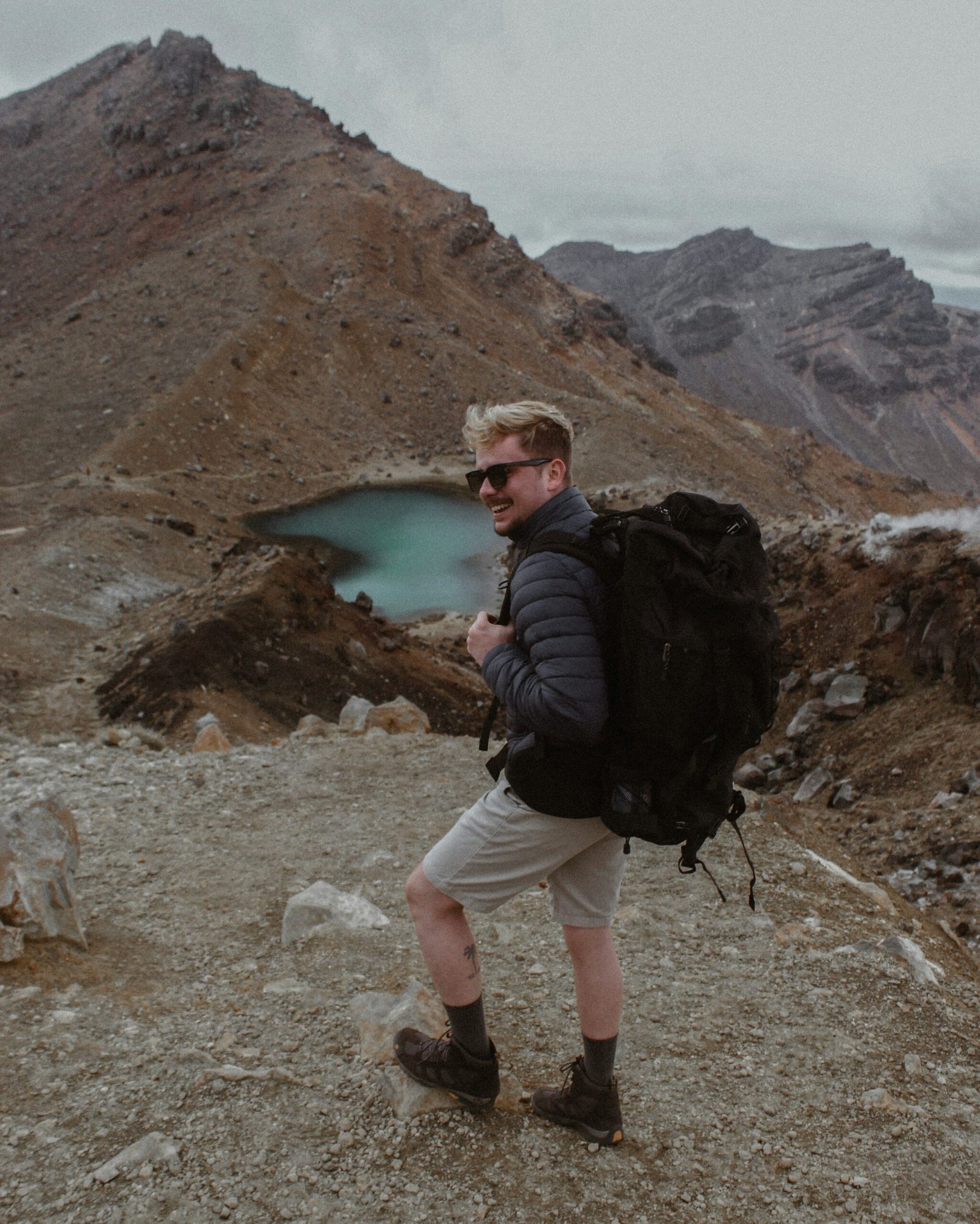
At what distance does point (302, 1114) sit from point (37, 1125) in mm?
925

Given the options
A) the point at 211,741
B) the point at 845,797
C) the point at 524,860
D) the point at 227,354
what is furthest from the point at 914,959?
the point at 227,354

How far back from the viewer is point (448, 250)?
58000mm

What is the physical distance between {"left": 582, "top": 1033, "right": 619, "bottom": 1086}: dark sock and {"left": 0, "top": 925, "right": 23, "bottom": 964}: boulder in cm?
283

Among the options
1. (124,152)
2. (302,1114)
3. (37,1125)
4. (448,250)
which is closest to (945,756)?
(302,1114)

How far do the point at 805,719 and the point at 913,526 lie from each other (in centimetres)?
366

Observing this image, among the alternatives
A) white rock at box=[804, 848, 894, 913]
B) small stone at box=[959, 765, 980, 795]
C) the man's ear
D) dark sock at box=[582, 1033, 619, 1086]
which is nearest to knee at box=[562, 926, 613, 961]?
dark sock at box=[582, 1033, 619, 1086]

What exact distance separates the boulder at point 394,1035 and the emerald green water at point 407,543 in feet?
65.0

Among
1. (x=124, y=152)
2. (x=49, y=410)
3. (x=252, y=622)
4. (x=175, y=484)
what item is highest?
(x=124, y=152)

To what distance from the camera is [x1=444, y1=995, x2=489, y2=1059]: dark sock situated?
3377 millimetres

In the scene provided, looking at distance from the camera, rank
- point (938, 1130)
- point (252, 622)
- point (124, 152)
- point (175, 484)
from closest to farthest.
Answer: point (938, 1130) → point (252, 622) → point (175, 484) → point (124, 152)

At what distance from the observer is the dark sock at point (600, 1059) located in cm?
332

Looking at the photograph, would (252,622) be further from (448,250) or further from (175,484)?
(448,250)

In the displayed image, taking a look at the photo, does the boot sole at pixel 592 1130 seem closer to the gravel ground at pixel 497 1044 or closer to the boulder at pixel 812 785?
the gravel ground at pixel 497 1044

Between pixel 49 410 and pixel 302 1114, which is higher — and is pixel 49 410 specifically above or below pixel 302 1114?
above
